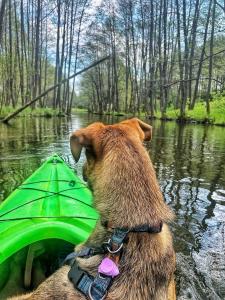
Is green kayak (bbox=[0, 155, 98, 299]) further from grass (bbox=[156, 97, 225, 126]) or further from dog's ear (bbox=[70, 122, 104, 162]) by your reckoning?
grass (bbox=[156, 97, 225, 126])

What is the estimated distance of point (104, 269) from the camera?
1897 mm

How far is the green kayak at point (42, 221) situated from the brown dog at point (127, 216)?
0.39 m

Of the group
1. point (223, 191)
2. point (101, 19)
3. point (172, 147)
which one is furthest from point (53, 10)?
point (223, 191)

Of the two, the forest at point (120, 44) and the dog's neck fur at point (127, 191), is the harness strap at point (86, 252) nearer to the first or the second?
the dog's neck fur at point (127, 191)

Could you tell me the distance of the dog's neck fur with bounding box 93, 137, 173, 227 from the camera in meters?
2.05

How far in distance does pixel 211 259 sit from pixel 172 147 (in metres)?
8.81

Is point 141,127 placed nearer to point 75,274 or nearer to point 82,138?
point 82,138

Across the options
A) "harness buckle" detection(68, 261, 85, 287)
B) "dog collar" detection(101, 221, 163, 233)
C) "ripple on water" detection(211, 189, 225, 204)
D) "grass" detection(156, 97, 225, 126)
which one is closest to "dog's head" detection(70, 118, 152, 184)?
"dog collar" detection(101, 221, 163, 233)

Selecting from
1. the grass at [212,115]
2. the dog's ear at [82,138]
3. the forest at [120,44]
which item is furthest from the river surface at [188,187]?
the forest at [120,44]

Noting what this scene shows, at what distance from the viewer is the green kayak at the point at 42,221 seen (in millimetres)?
2861

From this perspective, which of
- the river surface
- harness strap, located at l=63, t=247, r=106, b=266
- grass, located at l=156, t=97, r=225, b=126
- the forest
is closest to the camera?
harness strap, located at l=63, t=247, r=106, b=266

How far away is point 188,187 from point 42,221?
5.14m

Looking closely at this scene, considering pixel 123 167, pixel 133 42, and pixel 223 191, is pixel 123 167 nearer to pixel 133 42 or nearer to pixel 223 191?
pixel 223 191

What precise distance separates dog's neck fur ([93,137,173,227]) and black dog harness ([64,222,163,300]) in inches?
1.7
